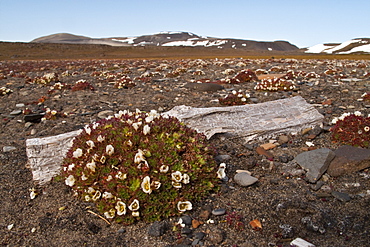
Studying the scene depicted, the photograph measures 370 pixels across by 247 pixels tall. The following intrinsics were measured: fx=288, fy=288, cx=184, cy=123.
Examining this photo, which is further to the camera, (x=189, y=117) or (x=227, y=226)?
(x=189, y=117)

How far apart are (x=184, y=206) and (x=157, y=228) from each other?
1.82 feet

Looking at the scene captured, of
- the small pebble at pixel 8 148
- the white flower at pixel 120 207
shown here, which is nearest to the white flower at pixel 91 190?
the white flower at pixel 120 207

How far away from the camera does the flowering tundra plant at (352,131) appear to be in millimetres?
6406

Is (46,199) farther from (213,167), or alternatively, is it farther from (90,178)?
→ (213,167)

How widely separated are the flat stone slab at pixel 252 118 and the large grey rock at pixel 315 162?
1.36 meters

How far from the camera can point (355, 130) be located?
6.64m

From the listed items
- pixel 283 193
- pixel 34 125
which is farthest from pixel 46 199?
pixel 34 125

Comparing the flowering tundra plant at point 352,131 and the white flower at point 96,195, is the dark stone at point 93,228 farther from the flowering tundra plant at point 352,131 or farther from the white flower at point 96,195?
the flowering tundra plant at point 352,131

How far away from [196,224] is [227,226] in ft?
1.50

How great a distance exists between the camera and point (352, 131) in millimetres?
6668

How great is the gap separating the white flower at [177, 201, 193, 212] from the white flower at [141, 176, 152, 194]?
52cm

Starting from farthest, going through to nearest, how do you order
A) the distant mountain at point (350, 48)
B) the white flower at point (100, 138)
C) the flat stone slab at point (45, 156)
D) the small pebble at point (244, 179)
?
the distant mountain at point (350, 48), the flat stone slab at point (45, 156), the small pebble at point (244, 179), the white flower at point (100, 138)

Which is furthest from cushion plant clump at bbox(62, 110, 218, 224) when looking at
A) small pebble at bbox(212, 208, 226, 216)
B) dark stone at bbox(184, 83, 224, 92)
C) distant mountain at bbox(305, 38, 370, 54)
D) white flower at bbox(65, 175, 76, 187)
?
distant mountain at bbox(305, 38, 370, 54)

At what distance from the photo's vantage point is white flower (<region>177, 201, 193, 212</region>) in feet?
14.5
